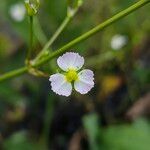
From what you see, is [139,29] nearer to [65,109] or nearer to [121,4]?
[121,4]

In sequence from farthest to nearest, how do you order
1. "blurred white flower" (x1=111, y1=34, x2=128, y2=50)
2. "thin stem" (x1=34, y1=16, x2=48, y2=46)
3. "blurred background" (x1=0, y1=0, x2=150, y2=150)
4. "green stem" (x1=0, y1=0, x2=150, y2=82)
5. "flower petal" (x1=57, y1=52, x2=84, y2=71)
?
1. "blurred white flower" (x1=111, y1=34, x2=128, y2=50)
2. "blurred background" (x1=0, y1=0, x2=150, y2=150)
3. "thin stem" (x1=34, y1=16, x2=48, y2=46)
4. "flower petal" (x1=57, y1=52, x2=84, y2=71)
5. "green stem" (x1=0, y1=0, x2=150, y2=82)

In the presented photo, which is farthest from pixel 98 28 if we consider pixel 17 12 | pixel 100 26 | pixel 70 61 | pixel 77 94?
pixel 17 12

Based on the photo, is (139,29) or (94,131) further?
(139,29)

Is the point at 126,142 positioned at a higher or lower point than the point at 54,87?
higher

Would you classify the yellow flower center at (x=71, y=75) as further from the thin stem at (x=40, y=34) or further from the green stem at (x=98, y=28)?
the thin stem at (x=40, y=34)

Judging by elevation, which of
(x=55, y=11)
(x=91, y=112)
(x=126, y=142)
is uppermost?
(x=55, y=11)

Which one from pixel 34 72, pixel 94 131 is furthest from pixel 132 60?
pixel 34 72

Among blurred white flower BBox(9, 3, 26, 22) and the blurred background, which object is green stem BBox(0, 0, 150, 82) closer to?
the blurred background

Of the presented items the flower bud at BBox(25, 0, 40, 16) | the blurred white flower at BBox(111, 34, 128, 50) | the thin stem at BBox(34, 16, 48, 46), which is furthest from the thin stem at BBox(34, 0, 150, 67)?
the blurred white flower at BBox(111, 34, 128, 50)
